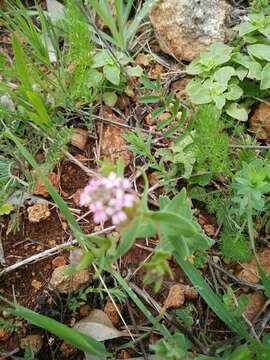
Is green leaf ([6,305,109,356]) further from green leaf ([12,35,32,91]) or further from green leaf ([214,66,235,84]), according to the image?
green leaf ([214,66,235,84])

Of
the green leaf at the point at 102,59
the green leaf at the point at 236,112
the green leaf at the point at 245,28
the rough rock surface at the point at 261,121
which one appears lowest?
the rough rock surface at the point at 261,121

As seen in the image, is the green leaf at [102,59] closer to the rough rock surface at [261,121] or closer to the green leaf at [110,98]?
the green leaf at [110,98]

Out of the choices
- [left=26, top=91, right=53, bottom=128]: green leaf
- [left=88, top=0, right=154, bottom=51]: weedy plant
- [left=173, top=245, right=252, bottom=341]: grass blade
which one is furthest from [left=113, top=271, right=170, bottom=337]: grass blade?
[left=88, top=0, right=154, bottom=51]: weedy plant

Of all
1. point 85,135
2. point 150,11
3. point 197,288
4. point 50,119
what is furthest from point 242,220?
point 150,11

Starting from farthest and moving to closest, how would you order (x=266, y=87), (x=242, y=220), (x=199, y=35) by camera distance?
(x=199, y=35), (x=266, y=87), (x=242, y=220)

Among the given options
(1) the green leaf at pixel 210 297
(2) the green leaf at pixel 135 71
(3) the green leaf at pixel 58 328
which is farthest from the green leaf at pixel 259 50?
(3) the green leaf at pixel 58 328

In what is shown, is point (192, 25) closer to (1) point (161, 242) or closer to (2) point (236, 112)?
(2) point (236, 112)

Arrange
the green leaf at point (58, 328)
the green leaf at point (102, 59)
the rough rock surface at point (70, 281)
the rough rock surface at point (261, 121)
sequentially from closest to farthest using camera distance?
the green leaf at point (58, 328), the rough rock surface at point (70, 281), the rough rock surface at point (261, 121), the green leaf at point (102, 59)

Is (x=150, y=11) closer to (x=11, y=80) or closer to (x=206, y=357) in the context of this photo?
(x=11, y=80)
